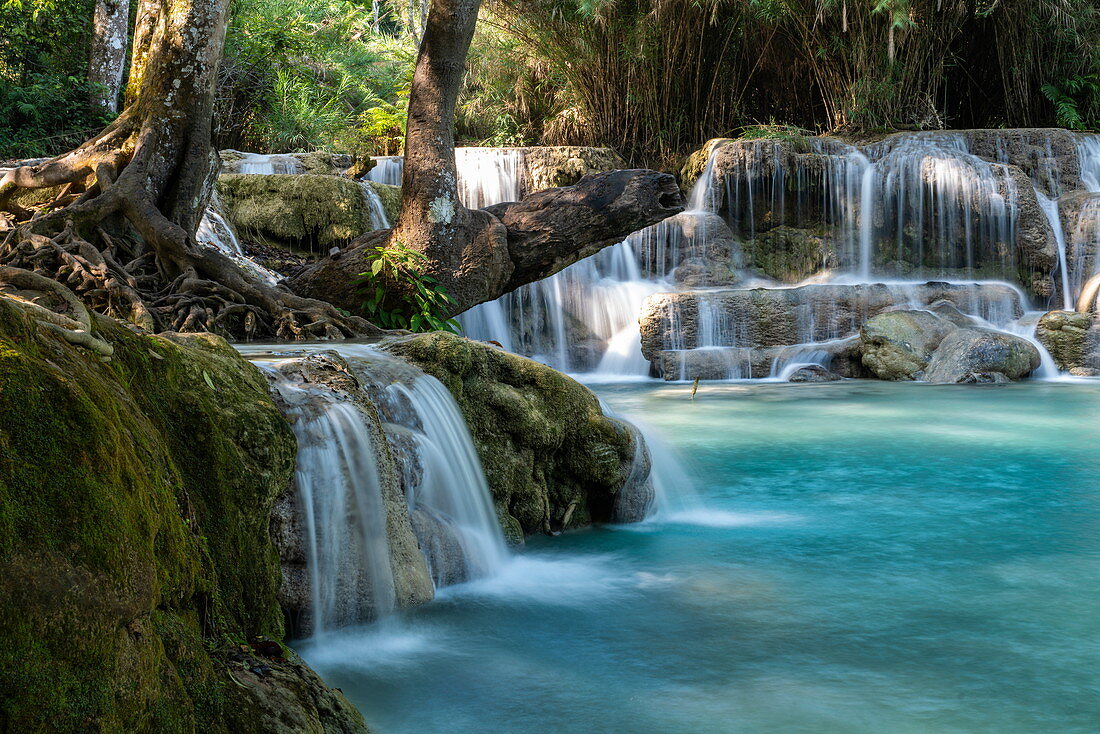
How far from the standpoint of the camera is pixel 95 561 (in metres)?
1.77

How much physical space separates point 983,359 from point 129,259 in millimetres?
9383

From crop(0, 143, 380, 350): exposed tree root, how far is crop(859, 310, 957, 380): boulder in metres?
7.24

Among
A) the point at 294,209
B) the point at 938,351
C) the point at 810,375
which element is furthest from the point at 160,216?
the point at 938,351

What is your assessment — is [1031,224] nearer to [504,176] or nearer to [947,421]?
[947,421]

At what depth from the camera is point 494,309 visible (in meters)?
12.6

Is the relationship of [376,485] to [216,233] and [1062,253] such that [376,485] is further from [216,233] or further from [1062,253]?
[1062,253]

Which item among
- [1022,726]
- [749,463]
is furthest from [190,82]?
[1022,726]

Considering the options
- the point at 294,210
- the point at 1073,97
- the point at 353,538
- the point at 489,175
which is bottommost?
the point at 353,538

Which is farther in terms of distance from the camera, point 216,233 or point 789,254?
point 789,254

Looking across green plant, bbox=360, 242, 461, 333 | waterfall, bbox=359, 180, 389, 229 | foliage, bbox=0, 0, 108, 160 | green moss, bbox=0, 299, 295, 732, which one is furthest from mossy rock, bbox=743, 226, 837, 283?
green moss, bbox=0, 299, 295, 732

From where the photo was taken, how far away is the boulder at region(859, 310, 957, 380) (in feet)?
38.2

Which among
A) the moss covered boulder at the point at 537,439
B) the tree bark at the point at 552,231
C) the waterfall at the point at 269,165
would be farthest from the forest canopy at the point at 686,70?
the moss covered boulder at the point at 537,439

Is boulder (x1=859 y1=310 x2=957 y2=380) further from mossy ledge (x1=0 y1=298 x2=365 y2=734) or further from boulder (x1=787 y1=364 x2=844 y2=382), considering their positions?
mossy ledge (x1=0 y1=298 x2=365 y2=734)

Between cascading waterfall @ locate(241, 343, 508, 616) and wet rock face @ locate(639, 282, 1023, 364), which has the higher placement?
wet rock face @ locate(639, 282, 1023, 364)
